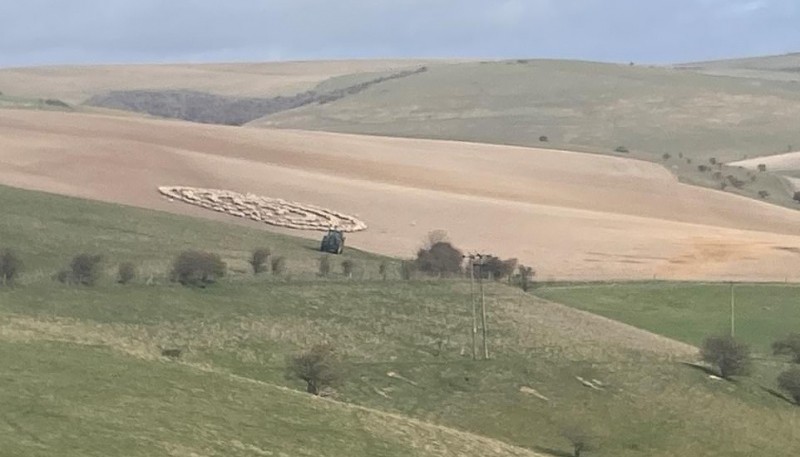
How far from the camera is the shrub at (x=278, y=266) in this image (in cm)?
4867

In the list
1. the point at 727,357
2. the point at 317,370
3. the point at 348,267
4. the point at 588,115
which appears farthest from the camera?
the point at 588,115

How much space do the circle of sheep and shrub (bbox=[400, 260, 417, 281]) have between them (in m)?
10.6

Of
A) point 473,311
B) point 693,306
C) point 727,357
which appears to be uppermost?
point 473,311

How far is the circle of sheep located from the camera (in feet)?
212

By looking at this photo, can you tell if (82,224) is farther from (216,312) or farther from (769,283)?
(769,283)

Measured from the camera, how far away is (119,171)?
71438 millimetres

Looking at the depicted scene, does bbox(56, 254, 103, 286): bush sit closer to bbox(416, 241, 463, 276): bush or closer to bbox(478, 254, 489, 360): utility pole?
bbox(478, 254, 489, 360): utility pole

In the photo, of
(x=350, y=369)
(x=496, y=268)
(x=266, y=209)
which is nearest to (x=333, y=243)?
(x=496, y=268)

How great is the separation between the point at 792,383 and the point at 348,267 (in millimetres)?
18648

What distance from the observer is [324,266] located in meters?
50.7

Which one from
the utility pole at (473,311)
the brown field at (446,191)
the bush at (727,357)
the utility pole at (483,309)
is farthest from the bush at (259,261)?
the bush at (727,357)

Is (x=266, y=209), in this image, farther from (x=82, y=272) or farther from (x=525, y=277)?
(x=82, y=272)

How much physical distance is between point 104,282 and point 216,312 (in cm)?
392

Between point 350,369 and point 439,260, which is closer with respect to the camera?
point 350,369
